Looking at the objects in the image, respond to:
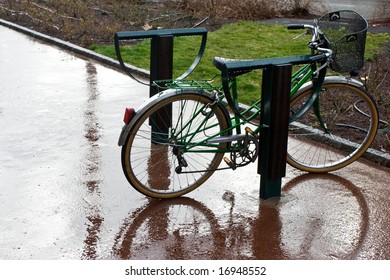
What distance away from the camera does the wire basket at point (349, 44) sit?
5934mm

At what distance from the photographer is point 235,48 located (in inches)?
484

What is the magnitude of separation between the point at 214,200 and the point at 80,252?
54.6 inches

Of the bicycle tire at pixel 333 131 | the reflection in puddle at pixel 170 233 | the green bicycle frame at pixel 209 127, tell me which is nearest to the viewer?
the reflection in puddle at pixel 170 233

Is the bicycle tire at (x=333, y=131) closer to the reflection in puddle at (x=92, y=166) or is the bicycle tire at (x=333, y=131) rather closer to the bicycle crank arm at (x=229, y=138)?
the bicycle crank arm at (x=229, y=138)

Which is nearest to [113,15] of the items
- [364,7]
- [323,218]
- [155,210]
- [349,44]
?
[364,7]

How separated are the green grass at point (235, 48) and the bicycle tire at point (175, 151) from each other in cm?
293

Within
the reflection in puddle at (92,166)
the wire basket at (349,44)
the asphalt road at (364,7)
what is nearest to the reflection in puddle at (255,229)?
the reflection in puddle at (92,166)

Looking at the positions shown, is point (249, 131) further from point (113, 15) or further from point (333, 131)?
point (113, 15)

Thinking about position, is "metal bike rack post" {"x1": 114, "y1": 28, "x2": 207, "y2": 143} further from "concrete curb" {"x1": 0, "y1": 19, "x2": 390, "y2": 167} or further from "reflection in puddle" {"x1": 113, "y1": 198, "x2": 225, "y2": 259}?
"concrete curb" {"x1": 0, "y1": 19, "x2": 390, "y2": 167}

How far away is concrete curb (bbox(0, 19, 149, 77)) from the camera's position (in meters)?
10.5

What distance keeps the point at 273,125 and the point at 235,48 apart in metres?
6.86

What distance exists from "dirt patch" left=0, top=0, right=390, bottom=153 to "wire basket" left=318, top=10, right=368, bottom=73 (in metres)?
6.11

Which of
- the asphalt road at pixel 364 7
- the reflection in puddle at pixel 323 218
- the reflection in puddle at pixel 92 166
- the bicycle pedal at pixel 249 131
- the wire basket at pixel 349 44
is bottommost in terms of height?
the reflection in puddle at pixel 92 166

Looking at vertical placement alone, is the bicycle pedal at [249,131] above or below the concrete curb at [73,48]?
above
